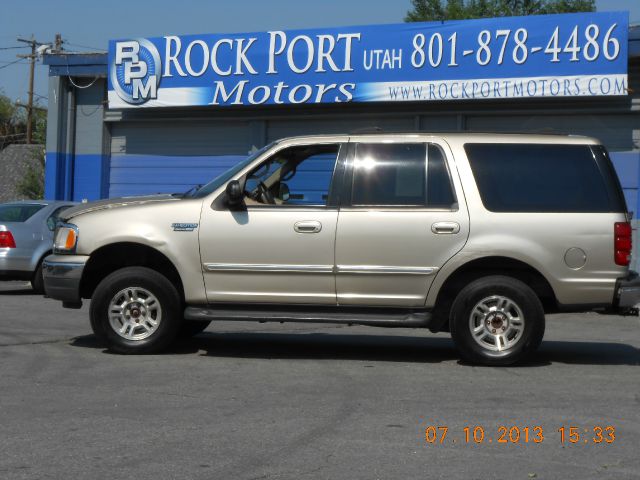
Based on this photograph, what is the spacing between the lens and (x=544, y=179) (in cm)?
885

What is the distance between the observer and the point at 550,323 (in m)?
13.8

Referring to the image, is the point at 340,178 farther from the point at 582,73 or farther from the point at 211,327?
the point at 582,73

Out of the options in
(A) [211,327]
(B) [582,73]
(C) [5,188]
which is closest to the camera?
(A) [211,327]

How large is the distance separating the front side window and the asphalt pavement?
4.74 ft

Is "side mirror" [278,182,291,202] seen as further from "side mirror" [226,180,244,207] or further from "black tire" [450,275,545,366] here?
"black tire" [450,275,545,366]

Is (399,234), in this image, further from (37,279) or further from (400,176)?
(37,279)

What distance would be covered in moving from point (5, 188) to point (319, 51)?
27.6 m

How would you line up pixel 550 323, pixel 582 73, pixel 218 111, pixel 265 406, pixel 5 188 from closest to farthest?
pixel 265 406 → pixel 550 323 → pixel 582 73 → pixel 218 111 → pixel 5 188

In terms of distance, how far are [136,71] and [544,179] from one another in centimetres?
1549

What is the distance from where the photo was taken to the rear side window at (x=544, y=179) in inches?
345

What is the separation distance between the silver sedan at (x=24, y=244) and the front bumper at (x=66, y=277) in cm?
648

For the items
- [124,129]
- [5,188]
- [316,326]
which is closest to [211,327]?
[316,326]

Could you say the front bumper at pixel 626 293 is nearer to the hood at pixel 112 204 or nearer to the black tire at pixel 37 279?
the hood at pixel 112 204

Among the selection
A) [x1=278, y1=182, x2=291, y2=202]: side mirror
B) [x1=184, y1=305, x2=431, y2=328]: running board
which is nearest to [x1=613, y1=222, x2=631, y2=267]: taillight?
[x1=184, y1=305, x2=431, y2=328]: running board
